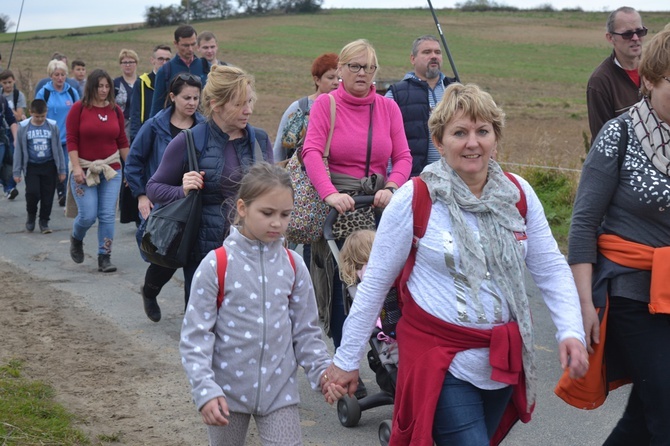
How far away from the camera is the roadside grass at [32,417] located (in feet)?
15.2

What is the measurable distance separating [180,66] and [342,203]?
4.14 m

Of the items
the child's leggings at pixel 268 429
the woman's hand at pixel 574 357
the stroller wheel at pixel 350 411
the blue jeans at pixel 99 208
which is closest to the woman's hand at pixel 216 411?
the child's leggings at pixel 268 429

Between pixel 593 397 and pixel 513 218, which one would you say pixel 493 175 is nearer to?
pixel 513 218

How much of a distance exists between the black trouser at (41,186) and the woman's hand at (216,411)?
8648mm

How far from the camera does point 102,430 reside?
5000mm

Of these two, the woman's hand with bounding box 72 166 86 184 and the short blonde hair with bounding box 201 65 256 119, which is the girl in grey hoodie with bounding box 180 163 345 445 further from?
the woman's hand with bounding box 72 166 86 184

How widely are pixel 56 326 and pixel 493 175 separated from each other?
181 inches

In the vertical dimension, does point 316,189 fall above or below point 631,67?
below

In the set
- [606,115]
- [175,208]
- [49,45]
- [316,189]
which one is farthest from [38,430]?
[49,45]

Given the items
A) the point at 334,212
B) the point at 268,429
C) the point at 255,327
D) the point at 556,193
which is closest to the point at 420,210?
the point at 255,327

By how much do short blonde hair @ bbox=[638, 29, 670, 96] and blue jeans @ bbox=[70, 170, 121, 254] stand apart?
21.9 ft

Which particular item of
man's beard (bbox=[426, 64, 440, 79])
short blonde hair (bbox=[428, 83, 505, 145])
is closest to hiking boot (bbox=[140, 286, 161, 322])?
man's beard (bbox=[426, 64, 440, 79])

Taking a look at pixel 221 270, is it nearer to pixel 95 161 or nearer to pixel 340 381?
pixel 340 381

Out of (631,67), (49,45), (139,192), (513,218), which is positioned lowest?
(49,45)
